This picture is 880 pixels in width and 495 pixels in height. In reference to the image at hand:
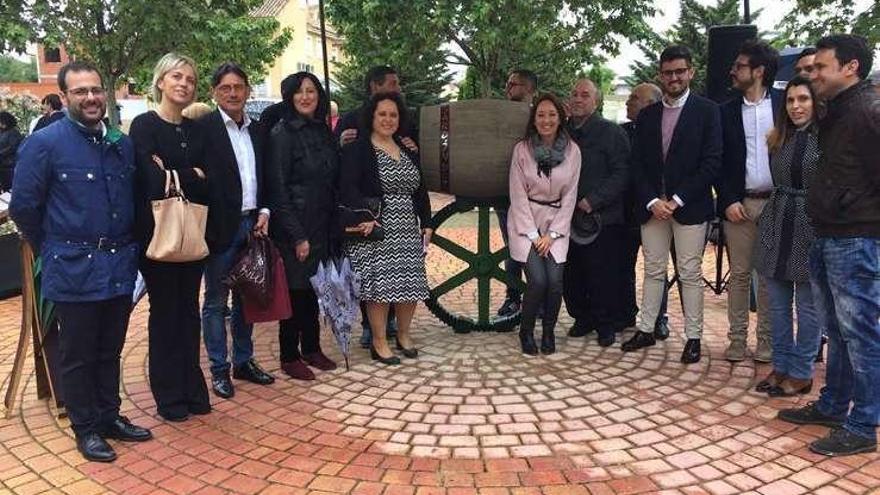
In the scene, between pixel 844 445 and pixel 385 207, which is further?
pixel 385 207

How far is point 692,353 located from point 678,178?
117cm

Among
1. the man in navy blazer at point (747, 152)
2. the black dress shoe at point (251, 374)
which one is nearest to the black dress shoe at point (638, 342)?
the man in navy blazer at point (747, 152)

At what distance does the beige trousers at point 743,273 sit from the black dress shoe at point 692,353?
235mm

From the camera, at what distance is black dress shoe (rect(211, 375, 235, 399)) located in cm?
408

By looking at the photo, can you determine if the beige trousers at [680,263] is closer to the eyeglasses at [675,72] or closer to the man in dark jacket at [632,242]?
the man in dark jacket at [632,242]

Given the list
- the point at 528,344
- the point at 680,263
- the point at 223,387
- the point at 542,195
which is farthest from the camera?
the point at 528,344

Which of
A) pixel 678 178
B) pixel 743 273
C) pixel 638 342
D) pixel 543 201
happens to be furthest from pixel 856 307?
pixel 543 201

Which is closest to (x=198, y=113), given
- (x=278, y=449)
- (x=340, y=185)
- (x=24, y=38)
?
(x=340, y=185)

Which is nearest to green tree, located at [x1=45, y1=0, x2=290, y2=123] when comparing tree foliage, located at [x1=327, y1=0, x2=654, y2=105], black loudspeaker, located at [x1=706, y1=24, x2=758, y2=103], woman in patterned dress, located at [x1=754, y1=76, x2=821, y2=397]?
tree foliage, located at [x1=327, y1=0, x2=654, y2=105]

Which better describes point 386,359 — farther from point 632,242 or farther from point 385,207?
point 632,242

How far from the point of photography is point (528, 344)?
15.9 ft

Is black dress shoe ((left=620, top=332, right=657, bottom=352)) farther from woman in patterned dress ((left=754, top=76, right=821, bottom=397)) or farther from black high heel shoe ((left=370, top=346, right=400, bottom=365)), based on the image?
black high heel shoe ((left=370, top=346, right=400, bottom=365))

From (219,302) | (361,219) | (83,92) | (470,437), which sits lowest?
(470,437)

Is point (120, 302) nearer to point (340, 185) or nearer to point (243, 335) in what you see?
point (243, 335)
